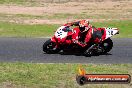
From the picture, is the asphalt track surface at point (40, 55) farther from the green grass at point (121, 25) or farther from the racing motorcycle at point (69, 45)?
the green grass at point (121, 25)

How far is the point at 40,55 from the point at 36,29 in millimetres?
9310

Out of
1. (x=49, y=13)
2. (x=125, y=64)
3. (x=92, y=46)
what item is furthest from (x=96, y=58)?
(x=49, y=13)

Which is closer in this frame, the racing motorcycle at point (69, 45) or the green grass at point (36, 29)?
the racing motorcycle at point (69, 45)

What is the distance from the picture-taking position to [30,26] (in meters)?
27.2

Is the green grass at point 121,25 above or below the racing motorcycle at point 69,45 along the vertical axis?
below

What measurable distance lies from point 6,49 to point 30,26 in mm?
9781

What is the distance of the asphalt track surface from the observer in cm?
1560

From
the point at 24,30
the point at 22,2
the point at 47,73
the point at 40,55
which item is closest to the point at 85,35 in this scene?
the point at 40,55

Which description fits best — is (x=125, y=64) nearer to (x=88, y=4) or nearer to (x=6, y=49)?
(x=6, y=49)

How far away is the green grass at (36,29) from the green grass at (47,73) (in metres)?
8.93

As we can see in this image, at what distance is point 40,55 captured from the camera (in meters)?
16.6

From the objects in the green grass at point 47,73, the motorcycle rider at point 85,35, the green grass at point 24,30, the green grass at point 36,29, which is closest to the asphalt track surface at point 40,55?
the motorcycle rider at point 85,35

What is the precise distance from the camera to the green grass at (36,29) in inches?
912

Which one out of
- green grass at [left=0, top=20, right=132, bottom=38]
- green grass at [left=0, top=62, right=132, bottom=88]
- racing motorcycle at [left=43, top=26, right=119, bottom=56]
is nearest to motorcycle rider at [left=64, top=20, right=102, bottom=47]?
racing motorcycle at [left=43, top=26, right=119, bottom=56]
